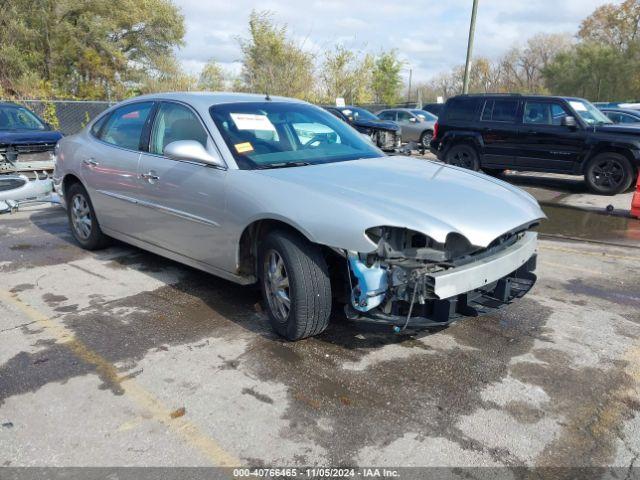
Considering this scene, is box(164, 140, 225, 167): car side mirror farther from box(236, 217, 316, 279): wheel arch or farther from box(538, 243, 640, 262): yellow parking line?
box(538, 243, 640, 262): yellow parking line

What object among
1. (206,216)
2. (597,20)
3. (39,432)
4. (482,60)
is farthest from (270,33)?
(597,20)

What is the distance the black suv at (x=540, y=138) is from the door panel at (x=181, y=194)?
27.0 feet

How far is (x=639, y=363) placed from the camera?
347 centimetres

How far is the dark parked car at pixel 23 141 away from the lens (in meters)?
9.00

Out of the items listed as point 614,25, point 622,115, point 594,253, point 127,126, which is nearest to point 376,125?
point 622,115

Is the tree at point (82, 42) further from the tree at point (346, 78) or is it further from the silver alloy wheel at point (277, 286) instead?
the silver alloy wheel at point (277, 286)

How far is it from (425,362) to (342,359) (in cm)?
52

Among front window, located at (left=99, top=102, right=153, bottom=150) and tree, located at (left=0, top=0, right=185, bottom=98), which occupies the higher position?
tree, located at (left=0, top=0, right=185, bottom=98)

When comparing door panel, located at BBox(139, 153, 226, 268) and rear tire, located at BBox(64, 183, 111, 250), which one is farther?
rear tire, located at BBox(64, 183, 111, 250)

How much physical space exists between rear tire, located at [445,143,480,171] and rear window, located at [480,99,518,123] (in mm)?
700

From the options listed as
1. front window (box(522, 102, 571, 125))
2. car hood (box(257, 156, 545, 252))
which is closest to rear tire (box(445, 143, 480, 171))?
front window (box(522, 102, 571, 125))

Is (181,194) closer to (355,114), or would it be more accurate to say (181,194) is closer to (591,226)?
(591,226)

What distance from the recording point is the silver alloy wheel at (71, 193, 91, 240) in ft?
18.9

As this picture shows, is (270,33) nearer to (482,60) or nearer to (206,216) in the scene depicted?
(206,216)
